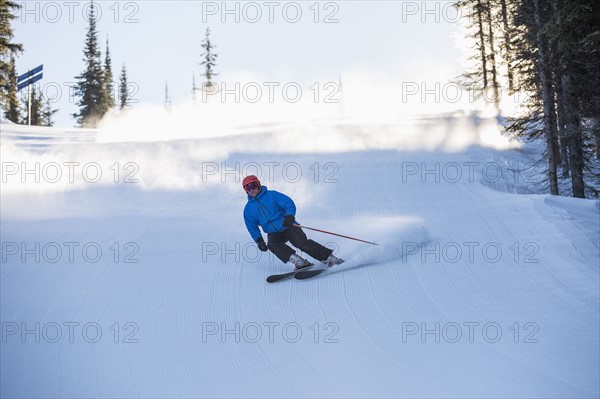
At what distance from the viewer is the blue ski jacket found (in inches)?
301

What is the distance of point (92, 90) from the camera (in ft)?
154

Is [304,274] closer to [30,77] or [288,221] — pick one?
[288,221]

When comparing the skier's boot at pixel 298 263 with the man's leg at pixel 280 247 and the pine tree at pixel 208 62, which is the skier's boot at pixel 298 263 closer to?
Answer: the man's leg at pixel 280 247

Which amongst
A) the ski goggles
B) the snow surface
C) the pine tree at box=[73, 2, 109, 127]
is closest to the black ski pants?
the snow surface

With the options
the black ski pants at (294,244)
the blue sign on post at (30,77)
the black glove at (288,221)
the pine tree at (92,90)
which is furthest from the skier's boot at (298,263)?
the pine tree at (92,90)

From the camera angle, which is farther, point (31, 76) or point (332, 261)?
point (31, 76)

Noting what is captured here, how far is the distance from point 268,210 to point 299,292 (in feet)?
5.28

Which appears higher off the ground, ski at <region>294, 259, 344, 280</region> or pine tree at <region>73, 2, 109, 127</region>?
pine tree at <region>73, 2, 109, 127</region>

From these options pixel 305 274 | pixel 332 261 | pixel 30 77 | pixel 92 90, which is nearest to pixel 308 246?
pixel 332 261

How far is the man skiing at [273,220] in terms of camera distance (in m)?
7.46

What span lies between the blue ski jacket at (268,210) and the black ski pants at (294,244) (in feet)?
0.33

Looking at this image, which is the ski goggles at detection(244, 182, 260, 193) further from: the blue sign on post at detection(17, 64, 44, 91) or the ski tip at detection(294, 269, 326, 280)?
the blue sign on post at detection(17, 64, 44, 91)

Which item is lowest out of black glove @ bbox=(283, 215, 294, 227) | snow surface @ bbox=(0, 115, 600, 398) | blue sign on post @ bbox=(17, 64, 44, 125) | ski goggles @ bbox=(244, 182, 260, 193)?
snow surface @ bbox=(0, 115, 600, 398)

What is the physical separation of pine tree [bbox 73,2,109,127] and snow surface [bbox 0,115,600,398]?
117 ft
